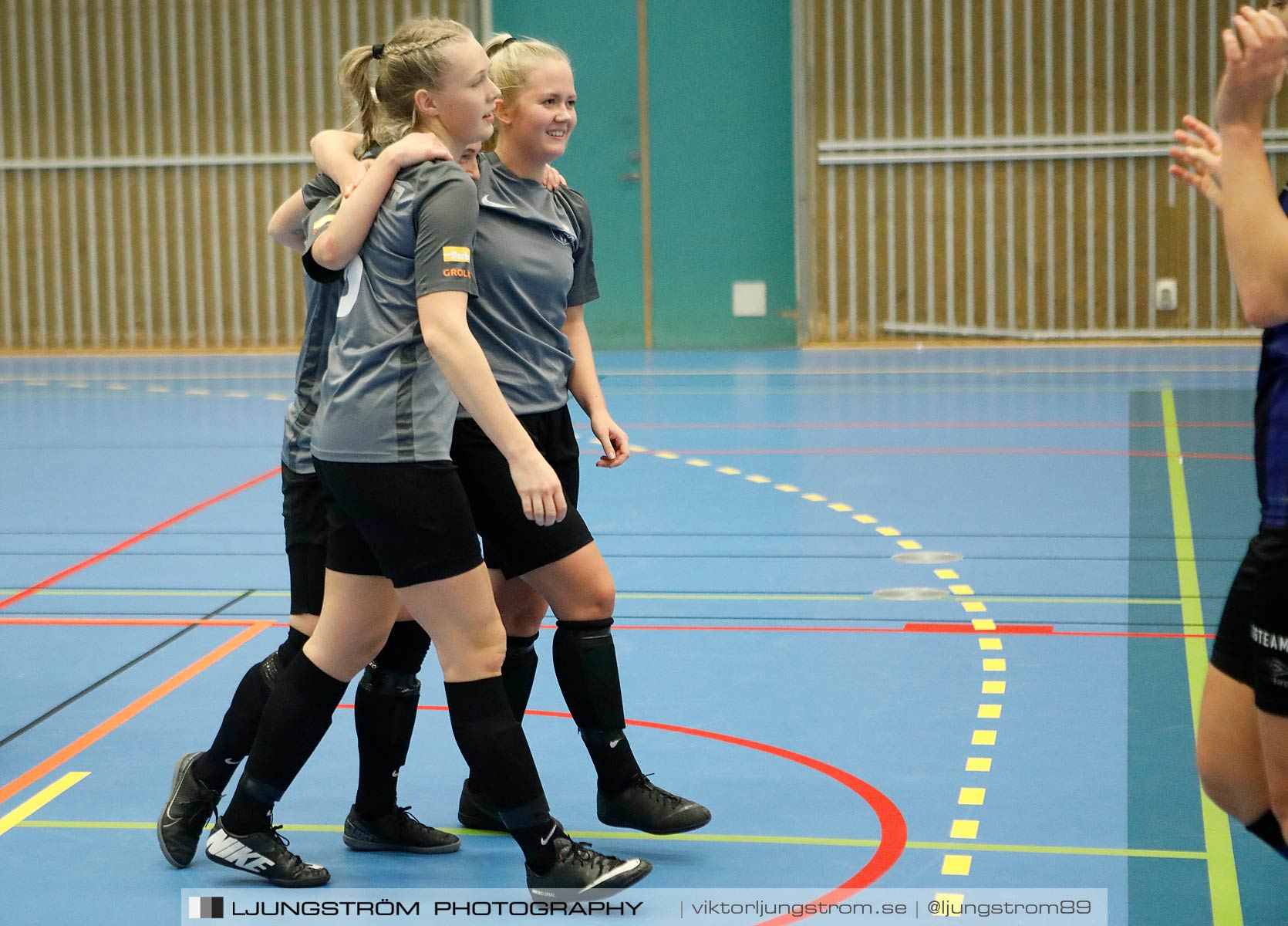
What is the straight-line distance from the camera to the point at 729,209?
532 inches

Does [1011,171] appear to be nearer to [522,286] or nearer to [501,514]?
[522,286]

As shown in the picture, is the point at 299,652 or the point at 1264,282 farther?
the point at 299,652

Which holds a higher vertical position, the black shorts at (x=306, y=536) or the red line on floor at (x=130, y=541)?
the black shorts at (x=306, y=536)

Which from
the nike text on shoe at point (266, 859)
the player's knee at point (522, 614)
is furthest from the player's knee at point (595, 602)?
the nike text on shoe at point (266, 859)

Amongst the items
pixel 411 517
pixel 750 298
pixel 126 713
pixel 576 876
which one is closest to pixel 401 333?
pixel 411 517

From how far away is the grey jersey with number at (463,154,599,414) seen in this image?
3004 mm

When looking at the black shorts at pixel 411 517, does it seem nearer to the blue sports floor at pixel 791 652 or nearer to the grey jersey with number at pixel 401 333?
the grey jersey with number at pixel 401 333

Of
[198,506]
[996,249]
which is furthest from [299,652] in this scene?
[996,249]

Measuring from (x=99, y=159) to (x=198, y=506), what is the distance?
27.9ft

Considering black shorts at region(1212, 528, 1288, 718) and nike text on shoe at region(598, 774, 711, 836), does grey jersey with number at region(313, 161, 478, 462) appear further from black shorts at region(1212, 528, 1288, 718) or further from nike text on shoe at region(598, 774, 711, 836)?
black shorts at region(1212, 528, 1288, 718)

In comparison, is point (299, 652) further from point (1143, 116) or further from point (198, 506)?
point (1143, 116)

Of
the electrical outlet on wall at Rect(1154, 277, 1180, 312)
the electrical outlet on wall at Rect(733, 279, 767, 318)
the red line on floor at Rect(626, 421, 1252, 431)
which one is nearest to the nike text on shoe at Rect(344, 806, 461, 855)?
the red line on floor at Rect(626, 421, 1252, 431)

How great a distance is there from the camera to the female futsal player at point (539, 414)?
2965 mm

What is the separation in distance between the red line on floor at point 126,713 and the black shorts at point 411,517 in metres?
1.34
